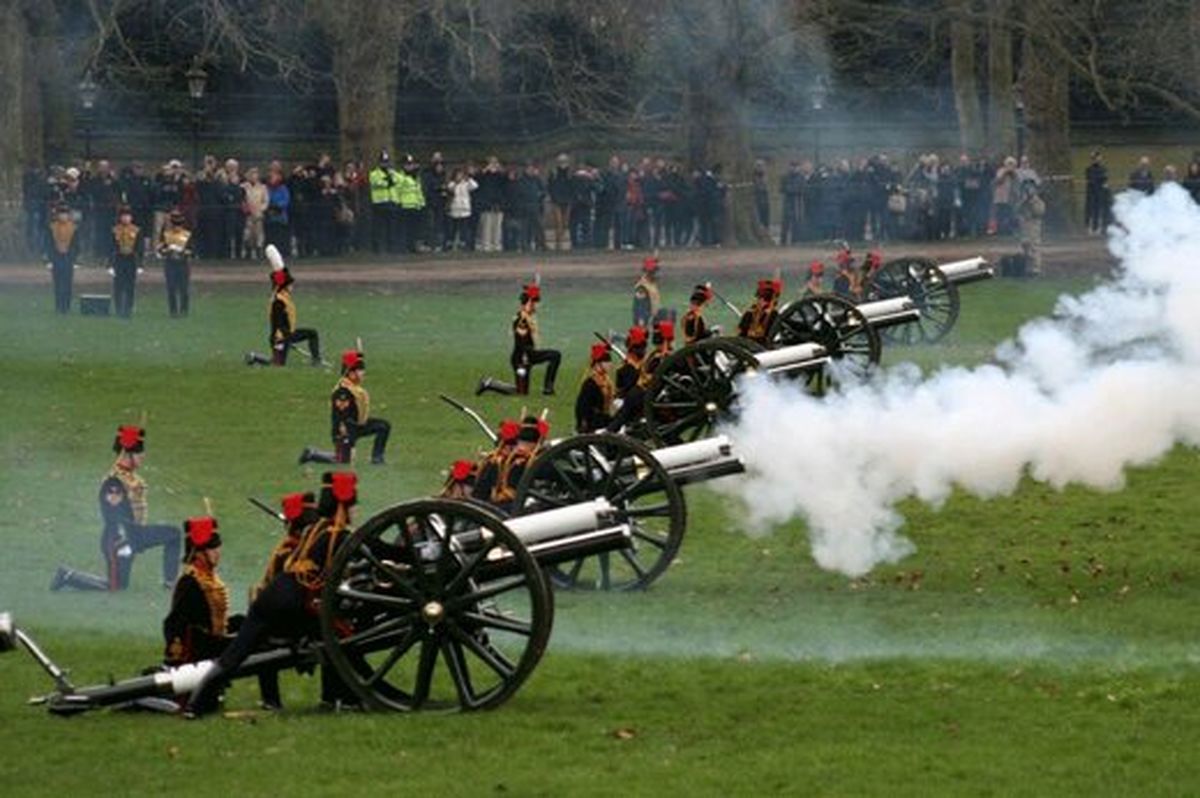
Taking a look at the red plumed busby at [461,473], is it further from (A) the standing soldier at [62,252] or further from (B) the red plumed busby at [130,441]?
(A) the standing soldier at [62,252]

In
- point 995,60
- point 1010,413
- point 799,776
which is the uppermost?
point 995,60

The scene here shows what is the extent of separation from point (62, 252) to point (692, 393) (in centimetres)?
2078

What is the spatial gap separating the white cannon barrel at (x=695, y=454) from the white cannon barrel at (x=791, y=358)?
7.83 metres

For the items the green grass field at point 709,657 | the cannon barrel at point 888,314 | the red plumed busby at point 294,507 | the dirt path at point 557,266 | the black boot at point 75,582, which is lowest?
the green grass field at point 709,657

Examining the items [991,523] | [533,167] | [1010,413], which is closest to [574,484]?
[1010,413]

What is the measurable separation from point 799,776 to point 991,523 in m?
12.0

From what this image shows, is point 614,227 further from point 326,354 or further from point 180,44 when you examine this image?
point 326,354

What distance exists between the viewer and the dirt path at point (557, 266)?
2287 inches

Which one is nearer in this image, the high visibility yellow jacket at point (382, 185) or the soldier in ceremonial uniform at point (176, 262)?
the soldier in ceremonial uniform at point (176, 262)

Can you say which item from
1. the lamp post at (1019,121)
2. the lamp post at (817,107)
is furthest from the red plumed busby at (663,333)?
the lamp post at (1019,121)

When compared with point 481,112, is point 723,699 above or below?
below

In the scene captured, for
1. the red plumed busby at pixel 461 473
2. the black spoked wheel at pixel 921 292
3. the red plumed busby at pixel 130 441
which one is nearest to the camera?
the red plumed busby at pixel 461 473

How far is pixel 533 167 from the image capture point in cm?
6462

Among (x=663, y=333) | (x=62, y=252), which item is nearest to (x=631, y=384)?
(x=663, y=333)
